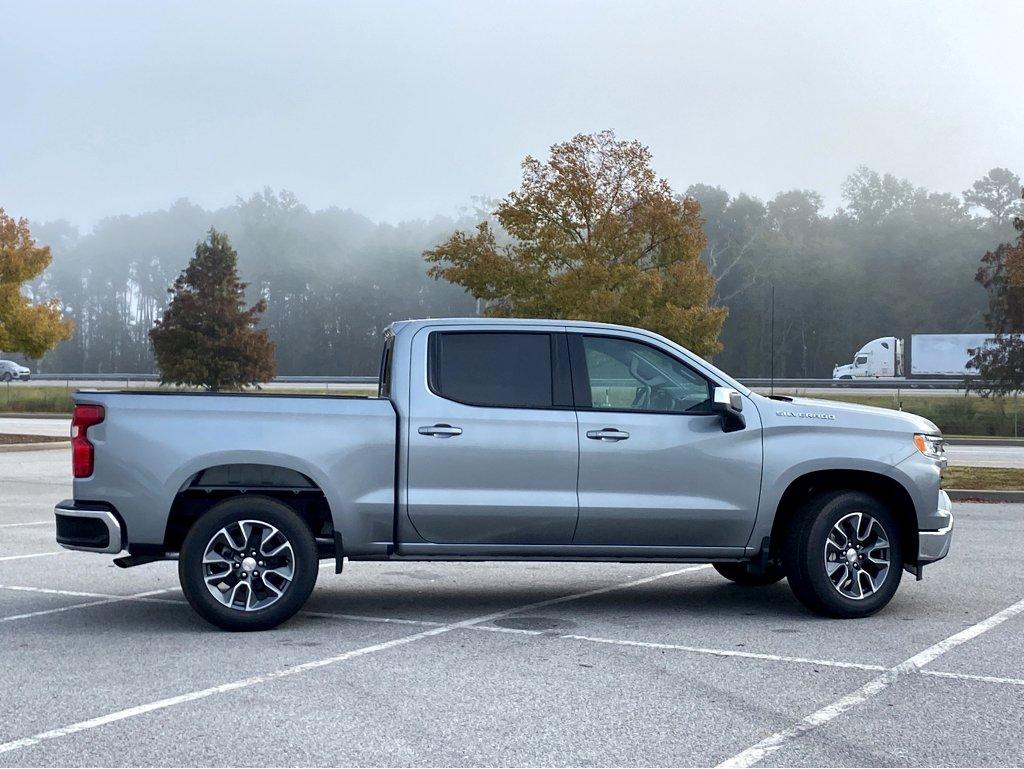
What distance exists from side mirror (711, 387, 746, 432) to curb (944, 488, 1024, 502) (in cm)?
1017

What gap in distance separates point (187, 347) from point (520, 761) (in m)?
58.4

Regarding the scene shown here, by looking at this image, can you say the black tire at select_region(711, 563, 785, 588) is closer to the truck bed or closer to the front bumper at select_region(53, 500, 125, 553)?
the truck bed

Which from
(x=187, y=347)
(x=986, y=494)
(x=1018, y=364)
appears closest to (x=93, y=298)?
(x=187, y=347)

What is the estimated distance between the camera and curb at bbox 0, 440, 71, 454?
2653 centimetres

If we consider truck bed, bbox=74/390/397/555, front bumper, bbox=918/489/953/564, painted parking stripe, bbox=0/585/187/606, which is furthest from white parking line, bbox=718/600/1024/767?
painted parking stripe, bbox=0/585/187/606

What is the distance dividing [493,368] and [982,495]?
11417 mm

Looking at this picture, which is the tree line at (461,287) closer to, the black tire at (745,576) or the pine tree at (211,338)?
the pine tree at (211,338)

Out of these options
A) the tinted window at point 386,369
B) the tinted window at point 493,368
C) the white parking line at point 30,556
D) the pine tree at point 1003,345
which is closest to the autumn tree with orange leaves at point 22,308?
the white parking line at point 30,556

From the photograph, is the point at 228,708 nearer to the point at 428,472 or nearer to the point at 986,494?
the point at 428,472

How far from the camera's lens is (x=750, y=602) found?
29.8ft

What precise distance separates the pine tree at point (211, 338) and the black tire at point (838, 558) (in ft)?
177

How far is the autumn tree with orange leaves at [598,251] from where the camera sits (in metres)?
34.6

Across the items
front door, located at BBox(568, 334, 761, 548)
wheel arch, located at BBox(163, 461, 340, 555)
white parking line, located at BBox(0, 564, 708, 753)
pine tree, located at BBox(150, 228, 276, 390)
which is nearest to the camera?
white parking line, located at BBox(0, 564, 708, 753)

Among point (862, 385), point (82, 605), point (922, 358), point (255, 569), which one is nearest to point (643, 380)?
point (255, 569)
